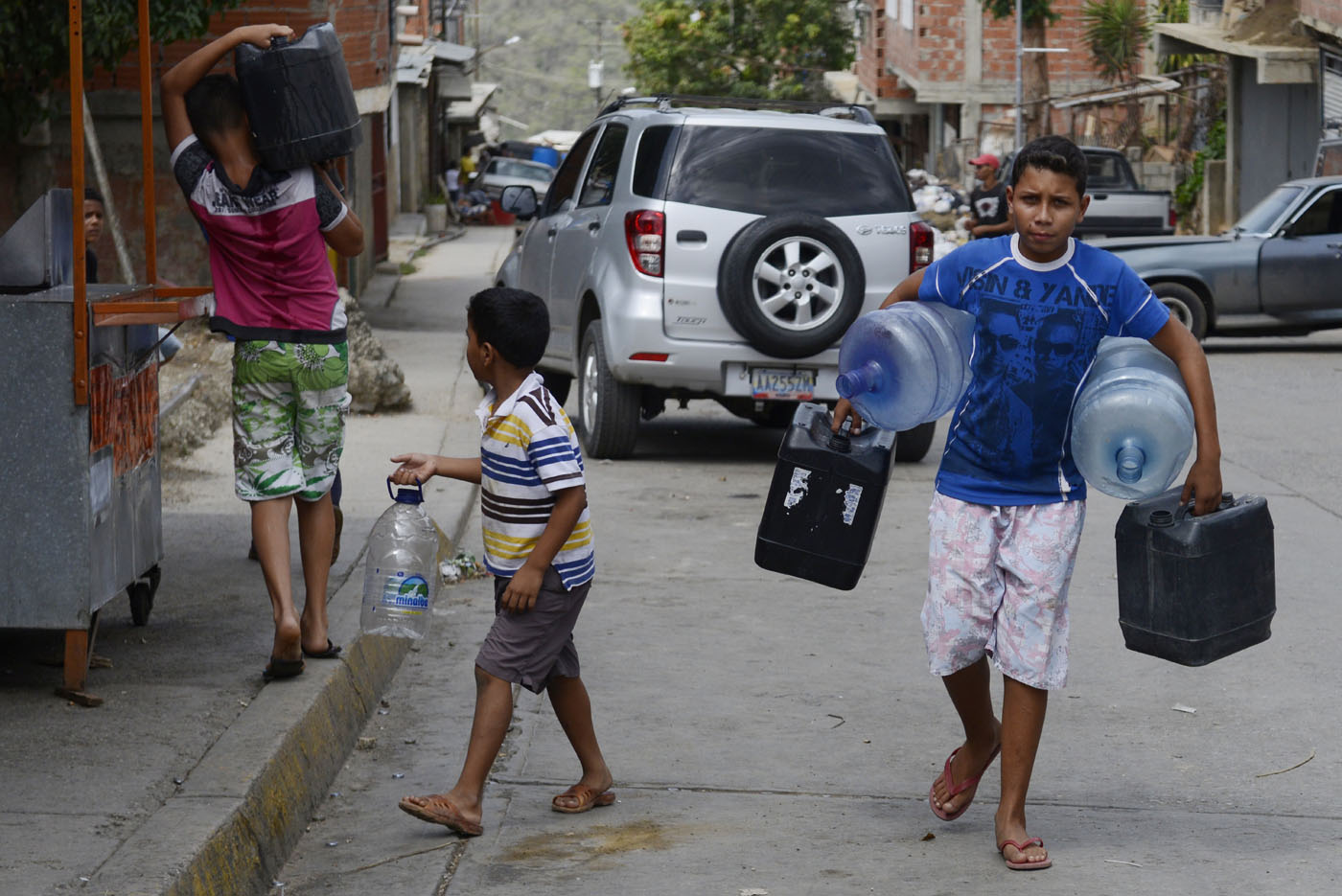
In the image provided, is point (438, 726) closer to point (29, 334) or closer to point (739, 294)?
point (29, 334)

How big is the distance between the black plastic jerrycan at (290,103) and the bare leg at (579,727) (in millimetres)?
1770

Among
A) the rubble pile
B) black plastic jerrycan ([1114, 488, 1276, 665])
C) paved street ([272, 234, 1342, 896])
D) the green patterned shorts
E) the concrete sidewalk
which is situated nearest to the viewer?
the concrete sidewalk

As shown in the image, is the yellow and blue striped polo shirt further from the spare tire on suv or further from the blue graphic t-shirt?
the spare tire on suv

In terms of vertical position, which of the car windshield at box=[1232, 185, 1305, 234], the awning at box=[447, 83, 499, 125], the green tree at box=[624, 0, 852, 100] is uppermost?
the green tree at box=[624, 0, 852, 100]

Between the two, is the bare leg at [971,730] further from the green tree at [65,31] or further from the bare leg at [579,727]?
the green tree at [65,31]

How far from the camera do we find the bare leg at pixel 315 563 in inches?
215

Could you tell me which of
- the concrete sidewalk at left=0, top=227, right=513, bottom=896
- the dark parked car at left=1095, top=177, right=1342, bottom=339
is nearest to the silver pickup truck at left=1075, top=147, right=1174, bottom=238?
the dark parked car at left=1095, top=177, right=1342, bottom=339

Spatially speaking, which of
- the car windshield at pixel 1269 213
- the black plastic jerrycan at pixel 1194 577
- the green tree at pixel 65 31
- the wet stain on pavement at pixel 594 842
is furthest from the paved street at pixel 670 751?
the car windshield at pixel 1269 213

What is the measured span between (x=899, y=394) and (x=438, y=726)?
1.86m

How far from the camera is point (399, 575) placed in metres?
4.80

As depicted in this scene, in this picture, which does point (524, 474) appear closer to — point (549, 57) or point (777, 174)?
point (777, 174)

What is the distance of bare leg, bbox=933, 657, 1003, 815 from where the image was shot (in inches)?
178

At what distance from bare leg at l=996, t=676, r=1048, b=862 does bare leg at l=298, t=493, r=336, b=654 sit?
7.17 feet

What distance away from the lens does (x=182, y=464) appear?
29.9ft
